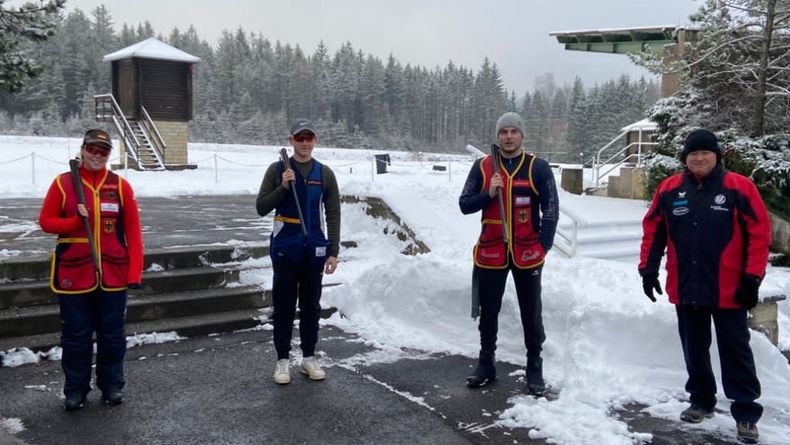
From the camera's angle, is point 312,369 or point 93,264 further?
point 312,369

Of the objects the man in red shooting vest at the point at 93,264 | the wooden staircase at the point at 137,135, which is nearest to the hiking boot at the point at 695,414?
the man in red shooting vest at the point at 93,264

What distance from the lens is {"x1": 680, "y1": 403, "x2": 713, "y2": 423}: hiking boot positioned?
4340 millimetres

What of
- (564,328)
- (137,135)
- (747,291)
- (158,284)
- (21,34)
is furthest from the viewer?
(137,135)

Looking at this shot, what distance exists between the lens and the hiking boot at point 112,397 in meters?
4.45

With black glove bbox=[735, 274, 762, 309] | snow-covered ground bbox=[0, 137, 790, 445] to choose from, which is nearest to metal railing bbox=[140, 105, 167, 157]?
snow-covered ground bbox=[0, 137, 790, 445]

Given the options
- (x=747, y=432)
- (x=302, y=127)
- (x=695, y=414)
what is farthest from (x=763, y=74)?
(x=302, y=127)

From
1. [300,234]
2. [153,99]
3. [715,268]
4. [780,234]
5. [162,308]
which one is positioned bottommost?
[162,308]

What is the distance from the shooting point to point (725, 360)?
419cm

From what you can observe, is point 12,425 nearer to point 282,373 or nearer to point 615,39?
point 282,373

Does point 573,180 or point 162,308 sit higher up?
point 573,180

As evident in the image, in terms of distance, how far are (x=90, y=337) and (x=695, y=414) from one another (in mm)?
4078

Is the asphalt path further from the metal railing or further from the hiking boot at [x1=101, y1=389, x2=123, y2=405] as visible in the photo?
the metal railing

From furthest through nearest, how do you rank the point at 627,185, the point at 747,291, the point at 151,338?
1. the point at 627,185
2. the point at 151,338
3. the point at 747,291

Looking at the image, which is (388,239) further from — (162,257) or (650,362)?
(650,362)
